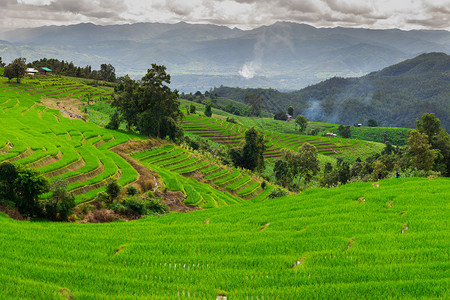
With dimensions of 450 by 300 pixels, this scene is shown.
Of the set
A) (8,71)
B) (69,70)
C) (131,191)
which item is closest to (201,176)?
(131,191)

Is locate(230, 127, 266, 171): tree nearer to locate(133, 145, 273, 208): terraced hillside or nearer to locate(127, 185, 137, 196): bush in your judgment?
locate(133, 145, 273, 208): terraced hillside

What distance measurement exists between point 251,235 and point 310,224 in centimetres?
354

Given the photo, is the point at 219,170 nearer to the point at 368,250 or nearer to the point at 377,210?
the point at 377,210

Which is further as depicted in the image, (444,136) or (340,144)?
(340,144)

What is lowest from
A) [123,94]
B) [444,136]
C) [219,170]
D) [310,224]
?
[219,170]

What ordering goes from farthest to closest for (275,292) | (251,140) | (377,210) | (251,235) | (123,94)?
(251,140)
(123,94)
(377,210)
(251,235)
(275,292)

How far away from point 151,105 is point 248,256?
57937 millimetres

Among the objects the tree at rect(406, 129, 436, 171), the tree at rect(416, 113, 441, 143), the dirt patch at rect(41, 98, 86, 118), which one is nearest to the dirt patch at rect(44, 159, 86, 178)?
the tree at rect(406, 129, 436, 171)

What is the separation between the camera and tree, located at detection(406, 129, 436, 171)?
4869cm

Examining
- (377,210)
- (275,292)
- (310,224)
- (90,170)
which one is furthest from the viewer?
(90,170)

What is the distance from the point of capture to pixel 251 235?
16953 mm

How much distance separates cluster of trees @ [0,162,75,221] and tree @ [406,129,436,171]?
47.7 meters

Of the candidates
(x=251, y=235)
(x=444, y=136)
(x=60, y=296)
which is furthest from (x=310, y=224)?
(x=444, y=136)

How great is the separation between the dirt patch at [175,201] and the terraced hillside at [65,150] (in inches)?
166
